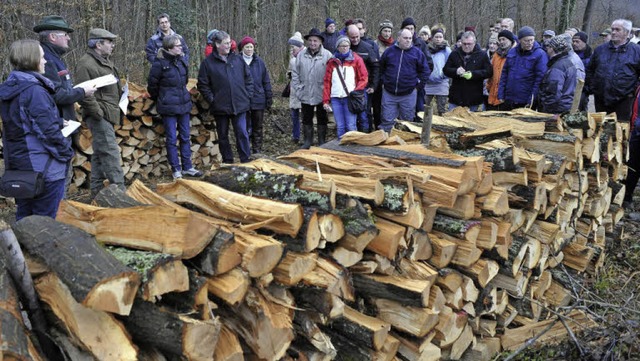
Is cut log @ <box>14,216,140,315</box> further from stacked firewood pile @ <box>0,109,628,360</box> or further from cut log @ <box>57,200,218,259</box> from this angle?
cut log @ <box>57,200,218,259</box>

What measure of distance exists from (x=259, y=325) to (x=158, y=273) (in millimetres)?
560

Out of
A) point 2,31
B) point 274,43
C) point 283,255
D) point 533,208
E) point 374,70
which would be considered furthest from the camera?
point 274,43

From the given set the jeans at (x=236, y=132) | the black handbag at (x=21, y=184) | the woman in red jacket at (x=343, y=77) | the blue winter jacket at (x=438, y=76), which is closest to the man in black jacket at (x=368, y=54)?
the woman in red jacket at (x=343, y=77)

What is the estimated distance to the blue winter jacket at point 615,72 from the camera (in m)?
7.39

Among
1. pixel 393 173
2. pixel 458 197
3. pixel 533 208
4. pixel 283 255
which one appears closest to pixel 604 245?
pixel 533 208

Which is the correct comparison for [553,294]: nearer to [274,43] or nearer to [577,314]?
[577,314]

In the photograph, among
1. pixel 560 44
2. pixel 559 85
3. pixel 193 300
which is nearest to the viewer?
pixel 193 300

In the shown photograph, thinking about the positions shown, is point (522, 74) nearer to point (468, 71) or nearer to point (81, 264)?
point (468, 71)

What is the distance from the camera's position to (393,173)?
317cm

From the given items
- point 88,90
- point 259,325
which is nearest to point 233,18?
point 88,90

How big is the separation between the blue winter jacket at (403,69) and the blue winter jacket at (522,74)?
1.20 metres

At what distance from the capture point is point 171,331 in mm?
2053

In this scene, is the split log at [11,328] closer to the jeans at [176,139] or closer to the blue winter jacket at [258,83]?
the jeans at [176,139]

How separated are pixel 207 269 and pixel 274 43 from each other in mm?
16994
